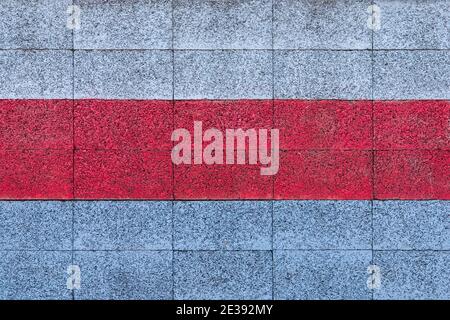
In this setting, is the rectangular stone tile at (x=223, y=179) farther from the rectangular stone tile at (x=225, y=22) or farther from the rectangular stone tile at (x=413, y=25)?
the rectangular stone tile at (x=413, y=25)

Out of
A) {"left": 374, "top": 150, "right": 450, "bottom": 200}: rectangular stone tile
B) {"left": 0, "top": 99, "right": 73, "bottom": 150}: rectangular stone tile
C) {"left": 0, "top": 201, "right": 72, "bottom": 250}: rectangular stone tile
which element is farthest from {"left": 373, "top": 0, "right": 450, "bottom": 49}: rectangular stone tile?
{"left": 0, "top": 201, "right": 72, "bottom": 250}: rectangular stone tile

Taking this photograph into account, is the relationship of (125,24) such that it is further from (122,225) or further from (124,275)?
(124,275)

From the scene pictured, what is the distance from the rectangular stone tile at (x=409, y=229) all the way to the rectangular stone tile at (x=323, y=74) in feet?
3.96

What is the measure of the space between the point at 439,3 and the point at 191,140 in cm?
277

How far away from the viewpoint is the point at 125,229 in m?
4.25

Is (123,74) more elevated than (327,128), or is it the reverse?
(123,74)

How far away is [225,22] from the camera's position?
13.8 ft

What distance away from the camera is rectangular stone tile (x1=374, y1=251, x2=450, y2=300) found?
167 inches

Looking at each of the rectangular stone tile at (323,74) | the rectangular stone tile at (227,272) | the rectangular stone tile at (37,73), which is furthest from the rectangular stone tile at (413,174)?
the rectangular stone tile at (37,73)

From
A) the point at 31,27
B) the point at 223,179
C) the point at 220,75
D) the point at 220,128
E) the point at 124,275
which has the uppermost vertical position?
the point at 31,27

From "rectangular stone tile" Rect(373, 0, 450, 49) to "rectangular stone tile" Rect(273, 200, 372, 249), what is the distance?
1620 mm

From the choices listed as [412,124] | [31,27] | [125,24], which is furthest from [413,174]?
[31,27]

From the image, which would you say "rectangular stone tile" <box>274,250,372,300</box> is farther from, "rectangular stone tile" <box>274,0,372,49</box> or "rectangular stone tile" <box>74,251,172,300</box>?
"rectangular stone tile" <box>274,0,372,49</box>

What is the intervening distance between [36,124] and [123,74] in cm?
99
